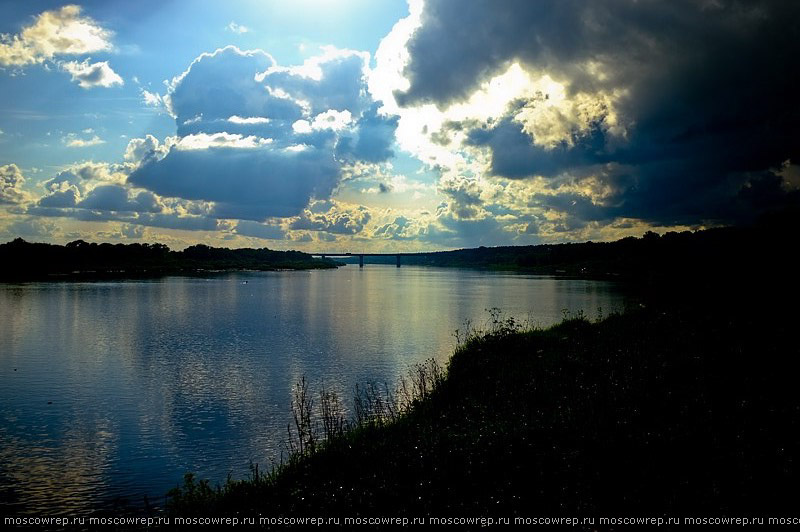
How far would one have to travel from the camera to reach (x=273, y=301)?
9531 centimetres

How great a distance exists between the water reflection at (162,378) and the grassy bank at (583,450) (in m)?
3.55

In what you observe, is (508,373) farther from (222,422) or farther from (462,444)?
(222,422)

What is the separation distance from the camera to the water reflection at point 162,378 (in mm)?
20391

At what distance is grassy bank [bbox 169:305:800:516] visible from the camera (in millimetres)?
12403

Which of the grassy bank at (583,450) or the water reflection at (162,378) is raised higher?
the grassy bank at (583,450)

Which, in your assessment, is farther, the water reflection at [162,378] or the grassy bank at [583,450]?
the water reflection at [162,378]

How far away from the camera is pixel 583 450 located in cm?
1457

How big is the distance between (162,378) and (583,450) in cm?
2891

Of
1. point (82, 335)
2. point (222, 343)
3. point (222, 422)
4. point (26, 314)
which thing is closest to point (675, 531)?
point (222, 422)

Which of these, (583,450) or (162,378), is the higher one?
(583,450)

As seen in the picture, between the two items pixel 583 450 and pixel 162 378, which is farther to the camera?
pixel 162 378

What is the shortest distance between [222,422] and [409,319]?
4171 centimetres

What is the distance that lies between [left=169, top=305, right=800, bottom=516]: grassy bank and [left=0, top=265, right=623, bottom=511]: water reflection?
355cm

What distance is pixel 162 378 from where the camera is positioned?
3559 centimetres
